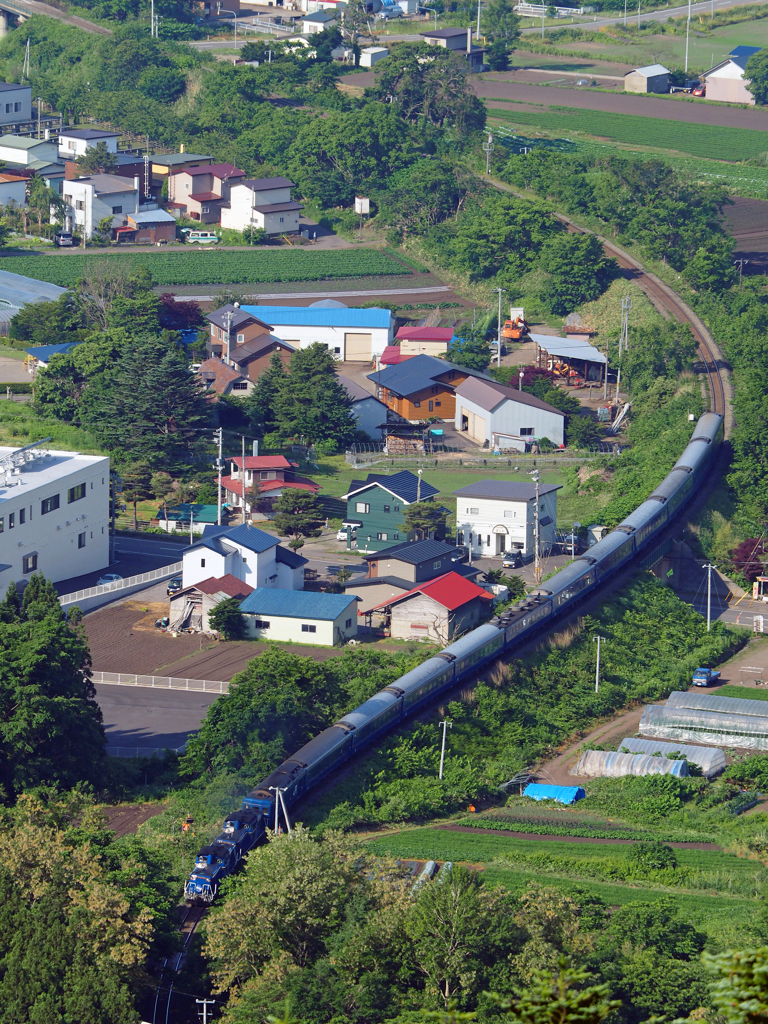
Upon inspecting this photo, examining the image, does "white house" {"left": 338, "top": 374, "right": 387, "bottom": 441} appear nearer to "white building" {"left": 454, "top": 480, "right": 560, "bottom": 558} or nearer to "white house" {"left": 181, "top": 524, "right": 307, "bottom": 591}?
"white building" {"left": 454, "top": 480, "right": 560, "bottom": 558}

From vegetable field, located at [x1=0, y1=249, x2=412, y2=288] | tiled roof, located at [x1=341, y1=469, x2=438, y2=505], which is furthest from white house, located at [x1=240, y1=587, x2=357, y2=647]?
vegetable field, located at [x1=0, y1=249, x2=412, y2=288]

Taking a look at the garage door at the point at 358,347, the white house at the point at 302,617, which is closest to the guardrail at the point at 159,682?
the white house at the point at 302,617

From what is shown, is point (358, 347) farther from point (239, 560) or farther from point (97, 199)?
point (239, 560)

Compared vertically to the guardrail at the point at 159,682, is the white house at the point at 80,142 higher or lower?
higher

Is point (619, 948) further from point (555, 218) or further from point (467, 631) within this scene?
point (555, 218)

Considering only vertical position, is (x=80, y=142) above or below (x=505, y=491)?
above

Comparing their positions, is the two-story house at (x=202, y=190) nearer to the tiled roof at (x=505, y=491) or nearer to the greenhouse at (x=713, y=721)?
the tiled roof at (x=505, y=491)

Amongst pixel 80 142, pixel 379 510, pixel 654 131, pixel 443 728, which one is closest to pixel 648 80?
pixel 654 131
